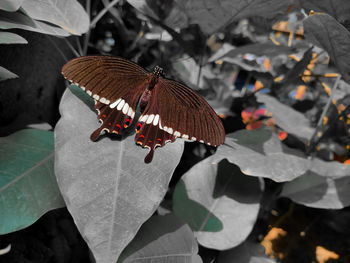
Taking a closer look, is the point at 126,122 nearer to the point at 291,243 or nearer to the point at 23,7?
the point at 23,7

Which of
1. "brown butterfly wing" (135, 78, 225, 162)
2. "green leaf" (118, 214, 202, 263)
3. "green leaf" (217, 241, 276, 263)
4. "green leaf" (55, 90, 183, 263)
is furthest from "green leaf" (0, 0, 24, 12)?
"green leaf" (217, 241, 276, 263)

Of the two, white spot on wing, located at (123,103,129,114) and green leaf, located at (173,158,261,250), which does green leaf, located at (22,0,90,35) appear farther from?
green leaf, located at (173,158,261,250)

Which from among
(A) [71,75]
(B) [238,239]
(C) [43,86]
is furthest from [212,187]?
(C) [43,86]

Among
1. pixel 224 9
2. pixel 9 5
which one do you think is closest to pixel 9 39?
pixel 9 5

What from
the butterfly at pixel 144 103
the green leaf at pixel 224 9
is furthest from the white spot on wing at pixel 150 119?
the green leaf at pixel 224 9

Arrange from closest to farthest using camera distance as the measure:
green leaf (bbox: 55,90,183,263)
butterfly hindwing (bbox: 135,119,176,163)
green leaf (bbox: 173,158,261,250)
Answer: green leaf (bbox: 55,90,183,263)
butterfly hindwing (bbox: 135,119,176,163)
green leaf (bbox: 173,158,261,250)

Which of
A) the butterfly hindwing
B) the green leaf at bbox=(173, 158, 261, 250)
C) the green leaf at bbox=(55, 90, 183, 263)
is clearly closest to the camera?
the green leaf at bbox=(55, 90, 183, 263)

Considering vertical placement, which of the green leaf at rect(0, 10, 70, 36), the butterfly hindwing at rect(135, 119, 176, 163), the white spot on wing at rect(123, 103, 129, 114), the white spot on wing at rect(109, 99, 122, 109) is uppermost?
the green leaf at rect(0, 10, 70, 36)
